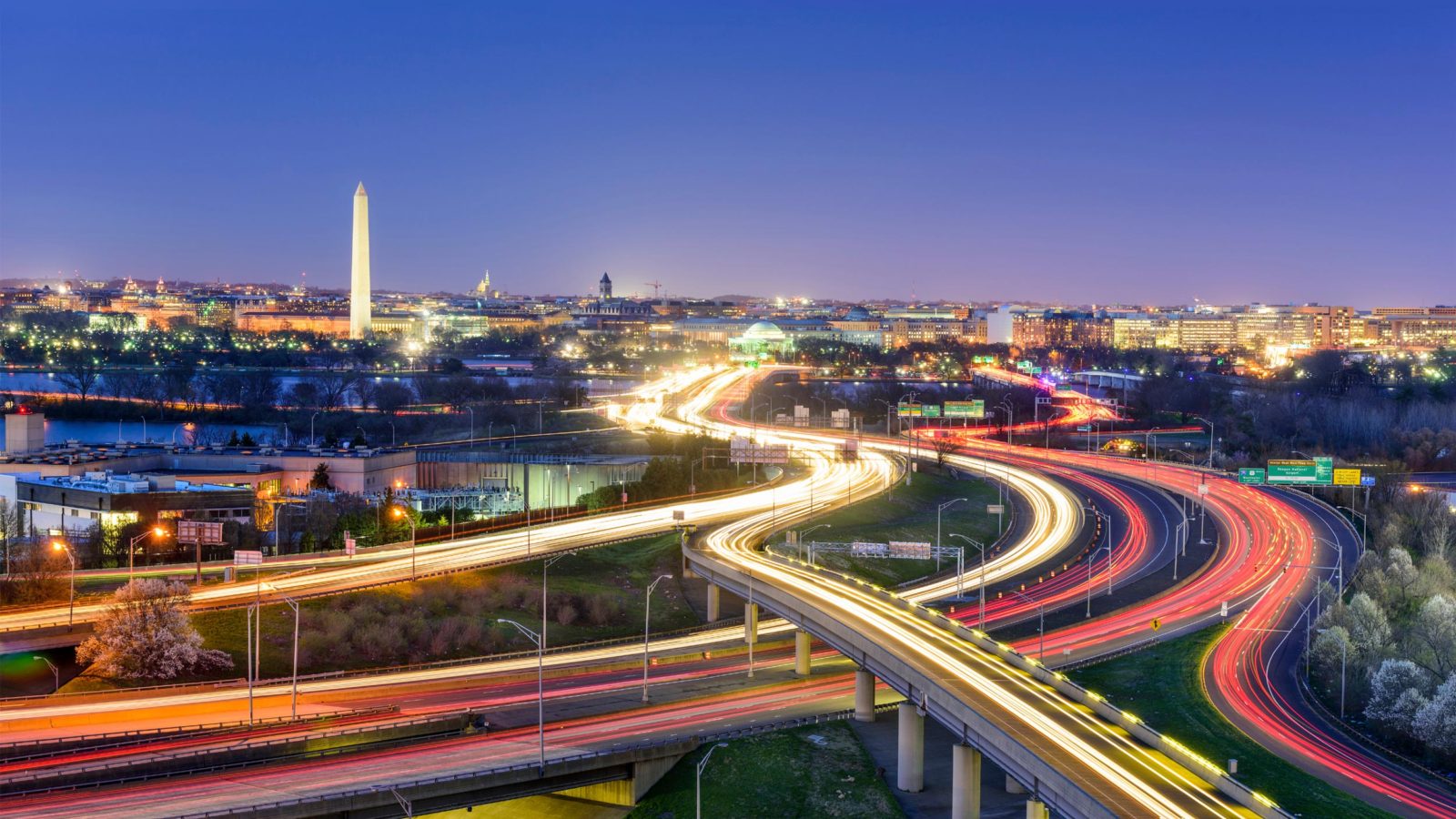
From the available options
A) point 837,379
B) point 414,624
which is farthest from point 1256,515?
point 837,379

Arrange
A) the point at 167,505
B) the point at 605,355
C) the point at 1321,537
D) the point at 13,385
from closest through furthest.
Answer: the point at 167,505 → the point at 1321,537 → the point at 13,385 → the point at 605,355

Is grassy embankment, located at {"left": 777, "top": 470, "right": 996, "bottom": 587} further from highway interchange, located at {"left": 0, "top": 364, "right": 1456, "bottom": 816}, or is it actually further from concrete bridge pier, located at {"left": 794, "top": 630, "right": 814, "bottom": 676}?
concrete bridge pier, located at {"left": 794, "top": 630, "right": 814, "bottom": 676}

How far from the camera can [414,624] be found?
40969 millimetres

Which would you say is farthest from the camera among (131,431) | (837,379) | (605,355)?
(605,355)

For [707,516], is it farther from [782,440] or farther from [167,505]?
[782,440]

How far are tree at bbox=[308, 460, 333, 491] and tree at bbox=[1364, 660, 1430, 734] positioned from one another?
4628 cm

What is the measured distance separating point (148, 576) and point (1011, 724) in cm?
3145

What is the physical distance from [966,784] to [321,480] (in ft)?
148

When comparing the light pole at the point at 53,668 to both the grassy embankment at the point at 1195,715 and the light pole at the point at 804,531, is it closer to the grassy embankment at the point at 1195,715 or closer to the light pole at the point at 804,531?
the light pole at the point at 804,531

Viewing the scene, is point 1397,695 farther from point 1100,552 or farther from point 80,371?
point 80,371

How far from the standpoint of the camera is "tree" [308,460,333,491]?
209ft

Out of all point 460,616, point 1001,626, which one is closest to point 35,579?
point 460,616

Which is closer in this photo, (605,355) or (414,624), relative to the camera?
(414,624)

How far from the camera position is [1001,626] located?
1699 inches
